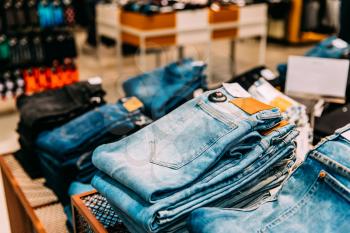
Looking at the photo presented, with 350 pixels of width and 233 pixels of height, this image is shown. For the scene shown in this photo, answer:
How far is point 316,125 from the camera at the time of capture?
2.08 meters

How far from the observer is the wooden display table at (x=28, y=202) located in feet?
5.91

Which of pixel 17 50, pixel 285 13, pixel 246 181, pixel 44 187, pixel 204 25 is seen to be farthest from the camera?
pixel 285 13

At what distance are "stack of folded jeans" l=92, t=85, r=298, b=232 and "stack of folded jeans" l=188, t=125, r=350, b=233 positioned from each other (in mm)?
77

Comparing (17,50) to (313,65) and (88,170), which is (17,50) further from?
(313,65)

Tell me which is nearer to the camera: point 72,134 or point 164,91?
point 72,134

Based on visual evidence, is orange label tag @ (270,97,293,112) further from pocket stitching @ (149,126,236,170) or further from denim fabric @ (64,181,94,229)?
denim fabric @ (64,181,94,229)

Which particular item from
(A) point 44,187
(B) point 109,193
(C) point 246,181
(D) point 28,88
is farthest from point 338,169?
(D) point 28,88

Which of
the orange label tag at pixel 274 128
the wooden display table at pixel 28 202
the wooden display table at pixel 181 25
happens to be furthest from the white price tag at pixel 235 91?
the wooden display table at pixel 181 25

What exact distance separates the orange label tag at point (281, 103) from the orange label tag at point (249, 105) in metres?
0.52

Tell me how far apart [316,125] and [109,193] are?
120 cm

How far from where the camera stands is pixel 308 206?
41.8 inches

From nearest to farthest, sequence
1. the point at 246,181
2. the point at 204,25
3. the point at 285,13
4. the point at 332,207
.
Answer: the point at 332,207 → the point at 246,181 → the point at 204,25 → the point at 285,13

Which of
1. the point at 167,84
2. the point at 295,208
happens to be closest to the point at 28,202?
the point at 167,84

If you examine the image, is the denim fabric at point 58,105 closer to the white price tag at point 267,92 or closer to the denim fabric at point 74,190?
the denim fabric at point 74,190
